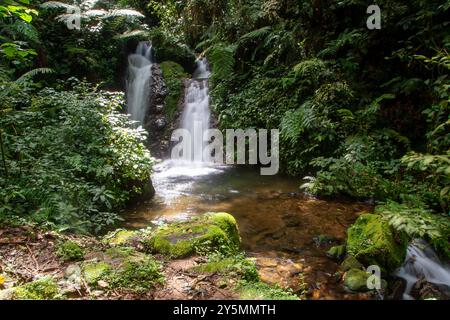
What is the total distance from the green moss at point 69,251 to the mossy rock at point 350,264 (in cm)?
287

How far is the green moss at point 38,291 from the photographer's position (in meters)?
2.61

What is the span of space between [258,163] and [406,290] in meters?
5.73

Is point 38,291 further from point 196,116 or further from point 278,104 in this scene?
point 196,116

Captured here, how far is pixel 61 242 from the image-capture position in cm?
354

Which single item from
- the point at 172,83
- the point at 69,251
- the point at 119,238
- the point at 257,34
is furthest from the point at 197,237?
the point at 172,83

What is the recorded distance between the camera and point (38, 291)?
270 cm

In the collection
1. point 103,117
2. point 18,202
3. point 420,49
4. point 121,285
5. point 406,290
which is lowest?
point 406,290

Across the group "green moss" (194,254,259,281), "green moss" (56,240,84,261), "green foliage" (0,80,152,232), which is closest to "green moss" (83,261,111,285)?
"green moss" (56,240,84,261)

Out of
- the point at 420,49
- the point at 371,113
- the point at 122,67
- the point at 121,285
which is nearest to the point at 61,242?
the point at 121,285

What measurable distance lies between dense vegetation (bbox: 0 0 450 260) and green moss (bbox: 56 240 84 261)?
61 cm

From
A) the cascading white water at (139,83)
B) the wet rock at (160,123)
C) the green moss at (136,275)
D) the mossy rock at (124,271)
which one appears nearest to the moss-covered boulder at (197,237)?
the mossy rock at (124,271)

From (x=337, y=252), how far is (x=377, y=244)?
1.75ft

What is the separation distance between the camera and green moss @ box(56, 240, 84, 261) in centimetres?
333
